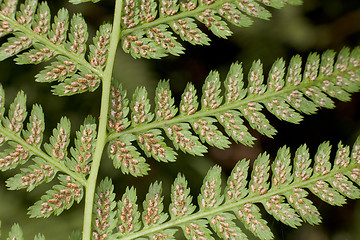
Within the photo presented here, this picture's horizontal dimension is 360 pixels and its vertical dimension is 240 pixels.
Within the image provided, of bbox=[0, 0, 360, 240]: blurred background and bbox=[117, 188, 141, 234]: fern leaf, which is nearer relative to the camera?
bbox=[117, 188, 141, 234]: fern leaf

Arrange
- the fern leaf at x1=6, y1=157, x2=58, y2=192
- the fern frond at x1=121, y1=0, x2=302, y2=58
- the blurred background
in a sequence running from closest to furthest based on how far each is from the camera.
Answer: the fern leaf at x1=6, y1=157, x2=58, y2=192
the fern frond at x1=121, y1=0, x2=302, y2=58
the blurred background

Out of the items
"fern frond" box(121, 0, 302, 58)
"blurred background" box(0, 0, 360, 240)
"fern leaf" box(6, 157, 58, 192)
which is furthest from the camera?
"blurred background" box(0, 0, 360, 240)

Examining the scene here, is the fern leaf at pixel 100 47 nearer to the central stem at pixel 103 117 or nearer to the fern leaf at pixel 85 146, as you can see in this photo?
the central stem at pixel 103 117

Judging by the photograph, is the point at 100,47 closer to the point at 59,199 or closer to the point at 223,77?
Result: the point at 59,199

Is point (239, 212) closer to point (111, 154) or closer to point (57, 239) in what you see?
point (111, 154)

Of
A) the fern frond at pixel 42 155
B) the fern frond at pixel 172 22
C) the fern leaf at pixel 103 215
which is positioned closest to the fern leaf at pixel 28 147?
the fern frond at pixel 42 155

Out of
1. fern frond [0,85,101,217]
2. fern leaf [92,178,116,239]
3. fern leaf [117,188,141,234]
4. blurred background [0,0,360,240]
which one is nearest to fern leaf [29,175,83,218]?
fern frond [0,85,101,217]

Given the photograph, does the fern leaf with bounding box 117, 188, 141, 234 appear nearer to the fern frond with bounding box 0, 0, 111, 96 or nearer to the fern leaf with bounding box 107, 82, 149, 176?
the fern leaf with bounding box 107, 82, 149, 176
